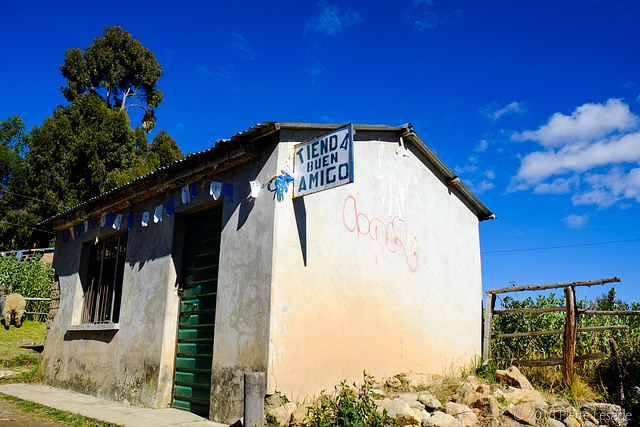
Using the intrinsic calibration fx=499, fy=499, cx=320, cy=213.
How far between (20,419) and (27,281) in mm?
11758

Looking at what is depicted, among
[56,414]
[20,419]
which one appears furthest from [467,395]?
[20,419]

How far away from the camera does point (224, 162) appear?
6.76m

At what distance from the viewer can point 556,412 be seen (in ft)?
20.6

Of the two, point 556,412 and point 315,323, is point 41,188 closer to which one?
point 315,323

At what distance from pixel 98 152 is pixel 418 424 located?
76.4 ft

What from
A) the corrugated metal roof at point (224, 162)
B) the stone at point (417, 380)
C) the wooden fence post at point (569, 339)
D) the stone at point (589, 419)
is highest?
the corrugated metal roof at point (224, 162)

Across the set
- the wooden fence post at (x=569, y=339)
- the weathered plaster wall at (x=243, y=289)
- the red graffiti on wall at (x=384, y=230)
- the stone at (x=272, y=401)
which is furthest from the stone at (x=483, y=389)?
the weathered plaster wall at (x=243, y=289)

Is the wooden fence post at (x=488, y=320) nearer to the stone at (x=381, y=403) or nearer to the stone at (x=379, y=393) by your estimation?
the stone at (x=379, y=393)

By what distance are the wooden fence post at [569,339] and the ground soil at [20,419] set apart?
7.28 metres

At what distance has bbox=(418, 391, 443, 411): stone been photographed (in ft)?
19.4

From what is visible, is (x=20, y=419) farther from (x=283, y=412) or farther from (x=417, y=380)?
(x=417, y=380)

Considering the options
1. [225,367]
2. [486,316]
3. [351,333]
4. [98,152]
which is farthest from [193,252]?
[98,152]

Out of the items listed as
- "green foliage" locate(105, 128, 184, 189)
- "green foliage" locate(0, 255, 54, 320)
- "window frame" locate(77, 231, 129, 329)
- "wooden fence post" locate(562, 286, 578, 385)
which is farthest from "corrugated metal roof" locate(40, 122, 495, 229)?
"green foliage" locate(105, 128, 184, 189)

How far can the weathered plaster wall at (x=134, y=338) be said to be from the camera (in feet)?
23.8
